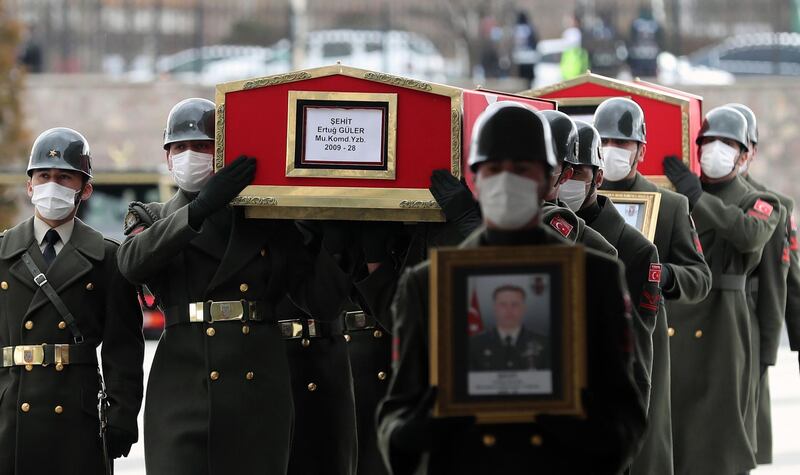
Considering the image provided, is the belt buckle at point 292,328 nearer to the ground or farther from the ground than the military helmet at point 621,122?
nearer to the ground

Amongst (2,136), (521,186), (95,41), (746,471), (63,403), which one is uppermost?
(95,41)

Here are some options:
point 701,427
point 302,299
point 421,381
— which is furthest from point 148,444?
point 701,427

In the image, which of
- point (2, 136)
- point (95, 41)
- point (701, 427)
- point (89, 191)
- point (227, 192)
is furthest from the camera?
point (95, 41)

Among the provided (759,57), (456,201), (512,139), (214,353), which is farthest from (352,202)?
(759,57)

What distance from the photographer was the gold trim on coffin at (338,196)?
6359 millimetres

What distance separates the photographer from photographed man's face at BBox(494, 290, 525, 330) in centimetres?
415

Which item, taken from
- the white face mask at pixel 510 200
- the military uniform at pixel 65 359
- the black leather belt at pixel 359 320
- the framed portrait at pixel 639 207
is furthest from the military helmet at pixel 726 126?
the white face mask at pixel 510 200

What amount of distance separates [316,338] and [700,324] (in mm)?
2774

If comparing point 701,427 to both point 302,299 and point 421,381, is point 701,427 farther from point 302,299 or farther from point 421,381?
point 421,381

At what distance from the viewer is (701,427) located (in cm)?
917

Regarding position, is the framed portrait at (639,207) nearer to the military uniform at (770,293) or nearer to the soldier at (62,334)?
the military uniform at (770,293)

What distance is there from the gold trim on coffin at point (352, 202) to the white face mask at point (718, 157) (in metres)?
3.33

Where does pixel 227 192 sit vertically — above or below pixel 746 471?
above

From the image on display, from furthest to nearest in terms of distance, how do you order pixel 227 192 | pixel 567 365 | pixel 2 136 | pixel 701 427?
1. pixel 2 136
2. pixel 701 427
3. pixel 227 192
4. pixel 567 365
